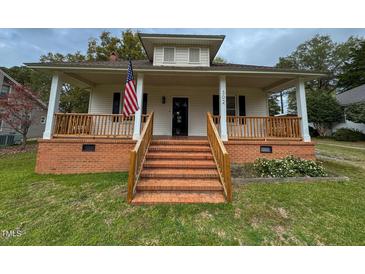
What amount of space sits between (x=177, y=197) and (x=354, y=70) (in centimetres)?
3910

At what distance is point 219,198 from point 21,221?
4156 mm

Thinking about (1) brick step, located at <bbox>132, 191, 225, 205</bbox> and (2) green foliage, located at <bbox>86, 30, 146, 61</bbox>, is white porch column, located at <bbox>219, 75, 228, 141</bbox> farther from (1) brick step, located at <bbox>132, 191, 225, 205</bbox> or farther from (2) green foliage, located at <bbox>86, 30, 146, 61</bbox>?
(2) green foliage, located at <bbox>86, 30, 146, 61</bbox>

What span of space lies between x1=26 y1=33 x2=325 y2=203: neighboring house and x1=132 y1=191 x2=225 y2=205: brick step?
25mm

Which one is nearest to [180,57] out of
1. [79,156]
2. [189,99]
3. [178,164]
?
[189,99]

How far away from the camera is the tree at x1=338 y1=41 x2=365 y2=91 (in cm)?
2717

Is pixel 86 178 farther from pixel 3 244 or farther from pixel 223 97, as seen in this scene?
pixel 223 97

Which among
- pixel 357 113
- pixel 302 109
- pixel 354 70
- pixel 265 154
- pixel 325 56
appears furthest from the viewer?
pixel 325 56

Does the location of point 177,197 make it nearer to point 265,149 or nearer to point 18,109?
point 265,149

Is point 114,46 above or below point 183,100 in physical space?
above

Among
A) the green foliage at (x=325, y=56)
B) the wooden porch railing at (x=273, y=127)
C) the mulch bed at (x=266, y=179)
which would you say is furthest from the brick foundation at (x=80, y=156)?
the green foliage at (x=325, y=56)

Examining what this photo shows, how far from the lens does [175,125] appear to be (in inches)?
362

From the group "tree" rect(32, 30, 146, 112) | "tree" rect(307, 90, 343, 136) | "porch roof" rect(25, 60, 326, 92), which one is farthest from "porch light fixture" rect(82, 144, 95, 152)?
"tree" rect(307, 90, 343, 136)

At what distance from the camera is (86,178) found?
5609mm
